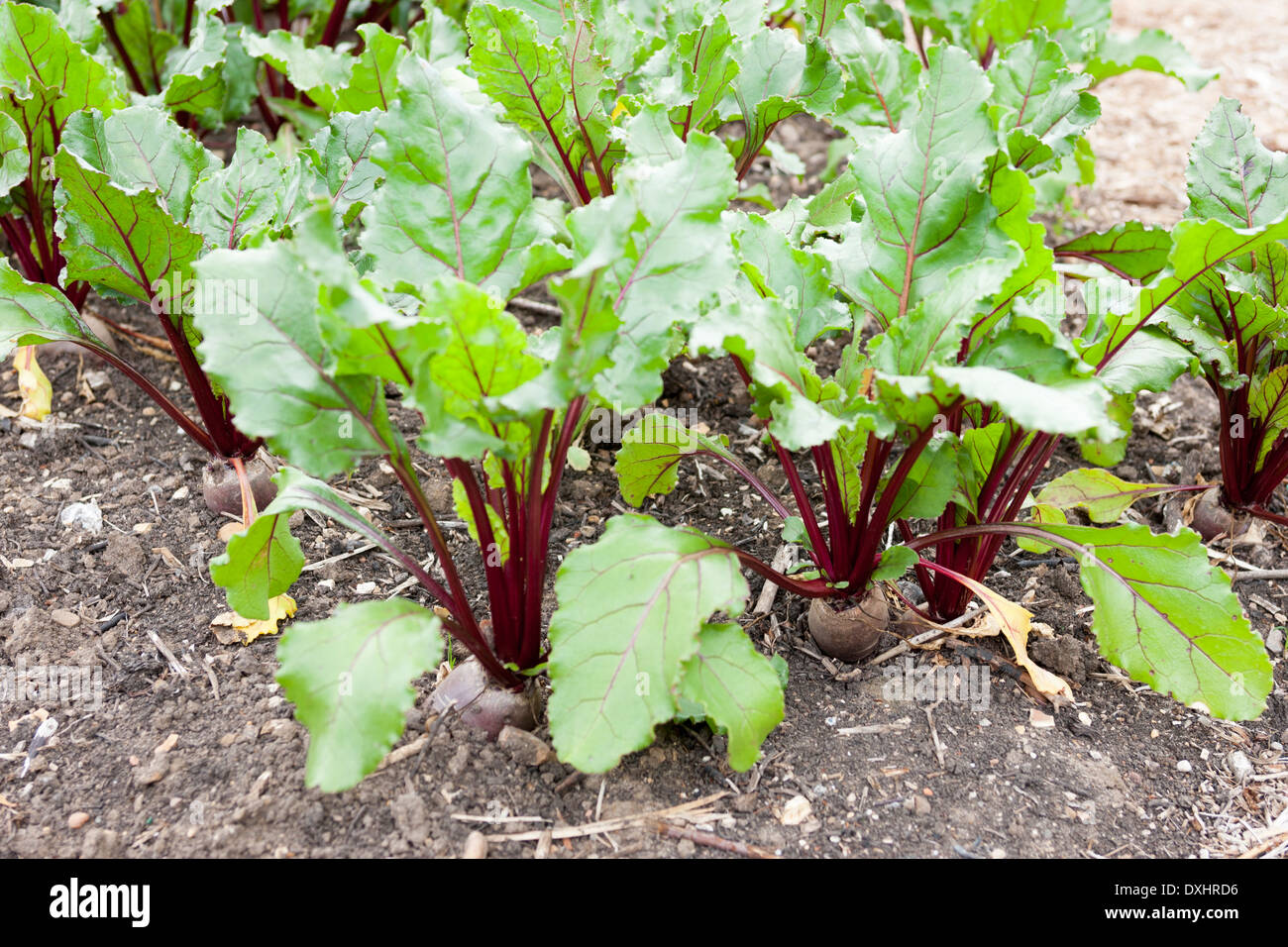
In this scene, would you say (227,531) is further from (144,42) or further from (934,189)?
(144,42)

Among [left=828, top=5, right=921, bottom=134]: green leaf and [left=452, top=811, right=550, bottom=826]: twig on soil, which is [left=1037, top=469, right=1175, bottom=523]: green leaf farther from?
[left=452, top=811, right=550, bottom=826]: twig on soil

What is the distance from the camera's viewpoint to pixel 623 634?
179 cm

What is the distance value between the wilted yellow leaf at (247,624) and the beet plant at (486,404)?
0.30m

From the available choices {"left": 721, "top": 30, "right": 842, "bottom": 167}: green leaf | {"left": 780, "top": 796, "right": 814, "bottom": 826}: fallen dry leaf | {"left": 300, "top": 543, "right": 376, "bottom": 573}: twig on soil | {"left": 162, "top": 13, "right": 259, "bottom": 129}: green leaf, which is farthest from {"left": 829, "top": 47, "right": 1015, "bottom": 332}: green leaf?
{"left": 162, "top": 13, "right": 259, "bottom": 129}: green leaf

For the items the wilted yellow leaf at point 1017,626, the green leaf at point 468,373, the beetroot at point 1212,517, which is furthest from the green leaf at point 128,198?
the beetroot at point 1212,517

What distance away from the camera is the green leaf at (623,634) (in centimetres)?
172

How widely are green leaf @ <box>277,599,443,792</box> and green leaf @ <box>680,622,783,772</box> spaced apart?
509 mm

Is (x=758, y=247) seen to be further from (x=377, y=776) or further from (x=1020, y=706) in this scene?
(x=377, y=776)

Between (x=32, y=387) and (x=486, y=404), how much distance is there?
201 cm

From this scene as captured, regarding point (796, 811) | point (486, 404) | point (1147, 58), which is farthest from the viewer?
point (1147, 58)

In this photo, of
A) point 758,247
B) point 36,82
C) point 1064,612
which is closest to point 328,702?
point 758,247

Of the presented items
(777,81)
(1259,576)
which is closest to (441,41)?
(777,81)
